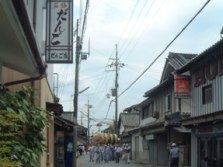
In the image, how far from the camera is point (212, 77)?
2531cm

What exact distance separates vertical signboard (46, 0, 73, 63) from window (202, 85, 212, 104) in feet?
42.7

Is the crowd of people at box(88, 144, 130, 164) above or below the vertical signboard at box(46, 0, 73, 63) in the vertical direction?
below

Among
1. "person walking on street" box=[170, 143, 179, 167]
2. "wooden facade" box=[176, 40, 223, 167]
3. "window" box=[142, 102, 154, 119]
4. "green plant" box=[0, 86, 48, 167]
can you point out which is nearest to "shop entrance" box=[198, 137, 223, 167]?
"wooden facade" box=[176, 40, 223, 167]

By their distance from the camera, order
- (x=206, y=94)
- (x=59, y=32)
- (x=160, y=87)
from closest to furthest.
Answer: (x=59, y=32) → (x=206, y=94) → (x=160, y=87)

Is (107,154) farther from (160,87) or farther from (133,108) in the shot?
(160,87)

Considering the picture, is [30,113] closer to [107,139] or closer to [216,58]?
[216,58]

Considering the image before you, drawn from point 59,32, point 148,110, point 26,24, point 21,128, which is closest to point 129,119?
point 148,110

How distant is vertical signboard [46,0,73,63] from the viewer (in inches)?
561

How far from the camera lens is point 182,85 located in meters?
29.1

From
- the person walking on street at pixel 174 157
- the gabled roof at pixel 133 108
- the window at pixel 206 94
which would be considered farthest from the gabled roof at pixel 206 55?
the gabled roof at pixel 133 108

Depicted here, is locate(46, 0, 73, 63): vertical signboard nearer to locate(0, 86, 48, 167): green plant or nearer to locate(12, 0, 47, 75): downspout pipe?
locate(12, 0, 47, 75): downspout pipe

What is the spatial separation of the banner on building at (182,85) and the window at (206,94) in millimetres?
2031

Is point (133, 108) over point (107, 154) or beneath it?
over

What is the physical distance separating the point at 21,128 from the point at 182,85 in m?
22.3
